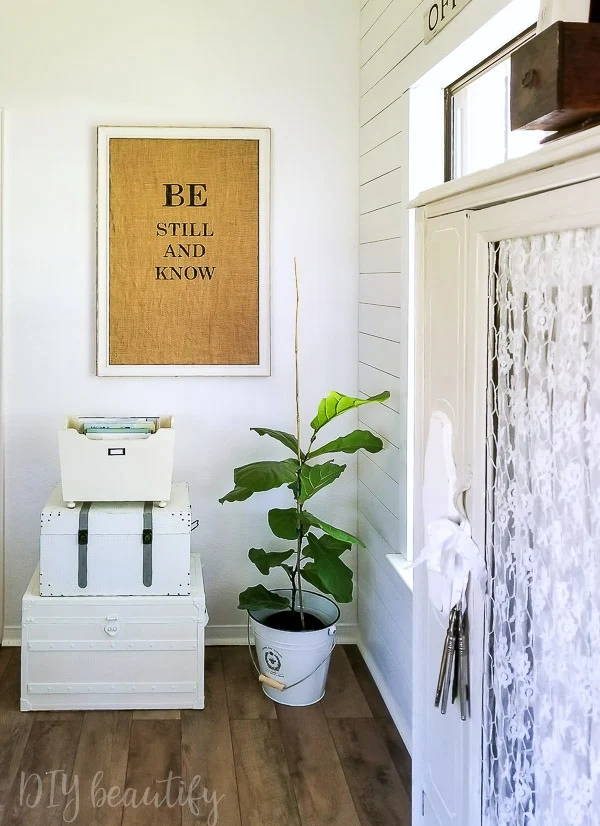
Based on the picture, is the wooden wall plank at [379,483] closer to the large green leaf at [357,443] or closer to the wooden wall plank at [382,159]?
the large green leaf at [357,443]

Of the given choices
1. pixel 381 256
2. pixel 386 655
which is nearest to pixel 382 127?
pixel 381 256

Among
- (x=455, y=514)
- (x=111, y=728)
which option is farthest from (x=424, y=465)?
(x=111, y=728)

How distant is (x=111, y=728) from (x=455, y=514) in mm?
2010

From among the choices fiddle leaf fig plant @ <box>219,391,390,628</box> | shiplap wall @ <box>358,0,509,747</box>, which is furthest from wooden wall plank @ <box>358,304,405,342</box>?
fiddle leaf fig plant @ <box>219,391,390,628</box>

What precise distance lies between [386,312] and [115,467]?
41.6 inches

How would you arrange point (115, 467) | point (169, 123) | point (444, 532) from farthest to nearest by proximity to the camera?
point (169, 123) < point (115, 467) < point (444, 532)

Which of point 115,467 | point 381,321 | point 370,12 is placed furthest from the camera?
point 370,12

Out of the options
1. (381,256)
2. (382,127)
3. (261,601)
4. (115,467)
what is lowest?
(261,601)

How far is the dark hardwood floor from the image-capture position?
2.42 m

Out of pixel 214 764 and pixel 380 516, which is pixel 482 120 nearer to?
pixel 380 516

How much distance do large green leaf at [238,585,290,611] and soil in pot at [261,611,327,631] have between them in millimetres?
73

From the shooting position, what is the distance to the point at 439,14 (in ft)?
7.96

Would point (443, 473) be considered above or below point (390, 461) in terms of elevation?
above

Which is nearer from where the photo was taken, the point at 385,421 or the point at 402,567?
the point at 402,567
